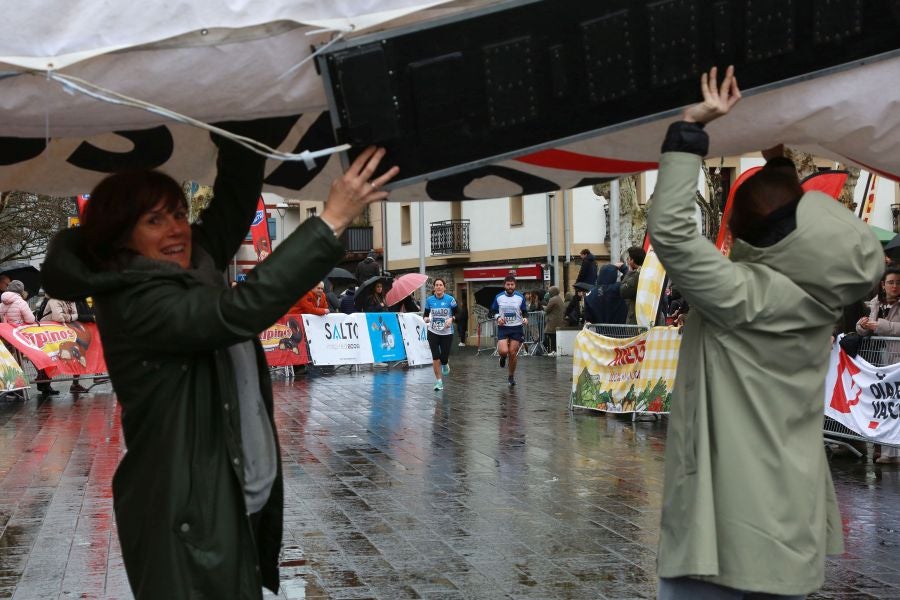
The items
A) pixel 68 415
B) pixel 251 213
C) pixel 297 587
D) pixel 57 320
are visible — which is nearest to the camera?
pixel 251 213

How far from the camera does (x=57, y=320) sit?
18.4m

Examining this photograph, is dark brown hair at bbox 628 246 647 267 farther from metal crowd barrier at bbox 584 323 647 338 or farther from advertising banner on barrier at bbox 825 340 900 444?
advertising banner on barrier at bbox 825 340 900 444

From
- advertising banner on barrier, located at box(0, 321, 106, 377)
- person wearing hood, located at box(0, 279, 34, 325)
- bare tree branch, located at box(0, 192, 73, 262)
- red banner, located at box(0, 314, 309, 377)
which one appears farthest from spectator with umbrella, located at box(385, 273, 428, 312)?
bare tree branch, located at box(0, 192, 73, 262)

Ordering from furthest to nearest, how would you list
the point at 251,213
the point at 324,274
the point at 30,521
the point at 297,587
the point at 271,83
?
the point at 30,521, the point at 297,587, the point at 251,213, the point at 271,83, the point at 324,274

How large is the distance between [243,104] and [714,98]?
1.43m

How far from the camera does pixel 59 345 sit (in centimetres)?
1831

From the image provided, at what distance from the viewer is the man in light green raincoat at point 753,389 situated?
3123 mm

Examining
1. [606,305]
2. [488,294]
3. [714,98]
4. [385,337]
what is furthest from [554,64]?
[488,294]

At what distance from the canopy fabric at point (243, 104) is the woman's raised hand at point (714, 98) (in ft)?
0.41

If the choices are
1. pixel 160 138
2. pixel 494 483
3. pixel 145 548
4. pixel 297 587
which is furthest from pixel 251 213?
pixel 494 483

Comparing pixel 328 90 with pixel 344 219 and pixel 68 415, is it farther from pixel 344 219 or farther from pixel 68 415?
pixel 68 415

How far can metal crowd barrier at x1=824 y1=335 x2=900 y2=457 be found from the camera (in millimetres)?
10242

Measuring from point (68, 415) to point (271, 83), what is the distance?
13.1 m

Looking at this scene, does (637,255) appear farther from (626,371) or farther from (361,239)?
(361,239)
